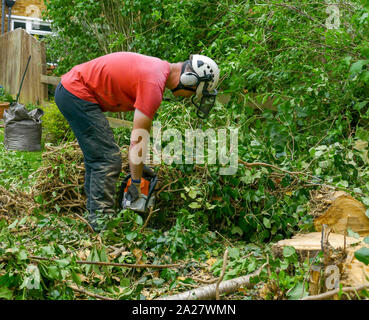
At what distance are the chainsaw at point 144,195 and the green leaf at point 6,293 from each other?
4.99ft

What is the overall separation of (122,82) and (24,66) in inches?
340

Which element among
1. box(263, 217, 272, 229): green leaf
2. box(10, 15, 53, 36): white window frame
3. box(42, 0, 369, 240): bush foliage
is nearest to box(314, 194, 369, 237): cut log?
box(42, 0, 369, 240): bush foliage

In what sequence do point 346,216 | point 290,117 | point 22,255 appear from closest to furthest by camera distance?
point 22,255 → point 346,216 → point 290,117

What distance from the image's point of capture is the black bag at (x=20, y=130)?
7.25 m

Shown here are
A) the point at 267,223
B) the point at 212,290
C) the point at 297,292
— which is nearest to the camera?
the point at 297,292

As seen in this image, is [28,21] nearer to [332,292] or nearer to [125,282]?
[125,282]

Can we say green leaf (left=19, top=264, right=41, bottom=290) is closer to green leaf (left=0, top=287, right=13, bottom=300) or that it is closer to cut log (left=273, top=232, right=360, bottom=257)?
green leaf (left=0, top=287, right=13, bottom=300)

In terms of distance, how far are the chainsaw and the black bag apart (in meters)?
3.92

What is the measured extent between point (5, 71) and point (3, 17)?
303 cm

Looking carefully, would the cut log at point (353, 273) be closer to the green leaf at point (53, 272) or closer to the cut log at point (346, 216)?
the cut log at point (346, 216)

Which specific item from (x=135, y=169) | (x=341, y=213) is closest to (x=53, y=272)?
(x=135, y=169)

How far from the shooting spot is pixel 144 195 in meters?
3.73
